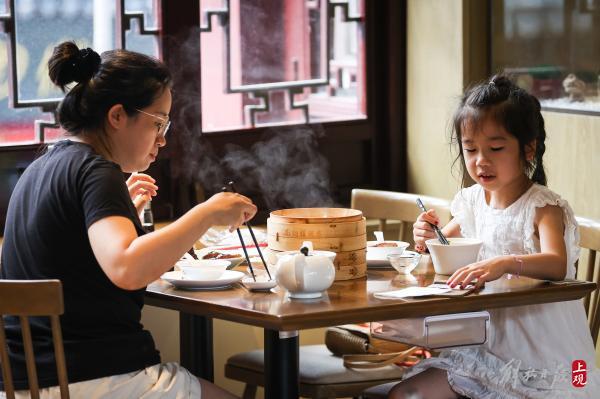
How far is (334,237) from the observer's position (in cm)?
250

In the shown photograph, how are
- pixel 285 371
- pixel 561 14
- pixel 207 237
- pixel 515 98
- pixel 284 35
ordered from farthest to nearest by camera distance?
pixel 284 35
pixel 561 14
pixel 207 237
pixel 515 98
pixel 285 371

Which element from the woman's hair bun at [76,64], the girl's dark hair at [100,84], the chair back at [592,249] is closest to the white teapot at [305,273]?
the girl's dark hair at [100,84]

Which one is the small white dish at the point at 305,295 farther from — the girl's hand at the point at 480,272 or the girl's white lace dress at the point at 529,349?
the girl's white lace dress at the point at 529,349

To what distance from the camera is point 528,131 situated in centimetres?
271

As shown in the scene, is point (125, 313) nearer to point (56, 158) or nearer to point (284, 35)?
point (56, 158)

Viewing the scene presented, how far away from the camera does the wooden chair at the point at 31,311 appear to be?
6.57ft

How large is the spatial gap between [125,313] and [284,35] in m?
2.04

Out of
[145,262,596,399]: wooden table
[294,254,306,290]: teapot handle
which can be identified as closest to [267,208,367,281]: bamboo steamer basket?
[145,262,596,399]: wooden table

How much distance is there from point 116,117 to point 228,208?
1.09 feet

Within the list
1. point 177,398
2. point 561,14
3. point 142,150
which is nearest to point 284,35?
point 561,14

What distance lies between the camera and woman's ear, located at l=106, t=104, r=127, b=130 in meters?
2.33

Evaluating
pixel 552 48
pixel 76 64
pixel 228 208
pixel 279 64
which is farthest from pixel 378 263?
pixel 279 64

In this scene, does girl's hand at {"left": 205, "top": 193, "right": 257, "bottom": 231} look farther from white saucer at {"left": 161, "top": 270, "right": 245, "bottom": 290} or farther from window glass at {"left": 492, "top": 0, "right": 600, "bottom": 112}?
window glass at {"left": 492, "top": 0, "right": 600, "bottom": 112}

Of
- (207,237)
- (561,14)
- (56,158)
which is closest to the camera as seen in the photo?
(56,158)
